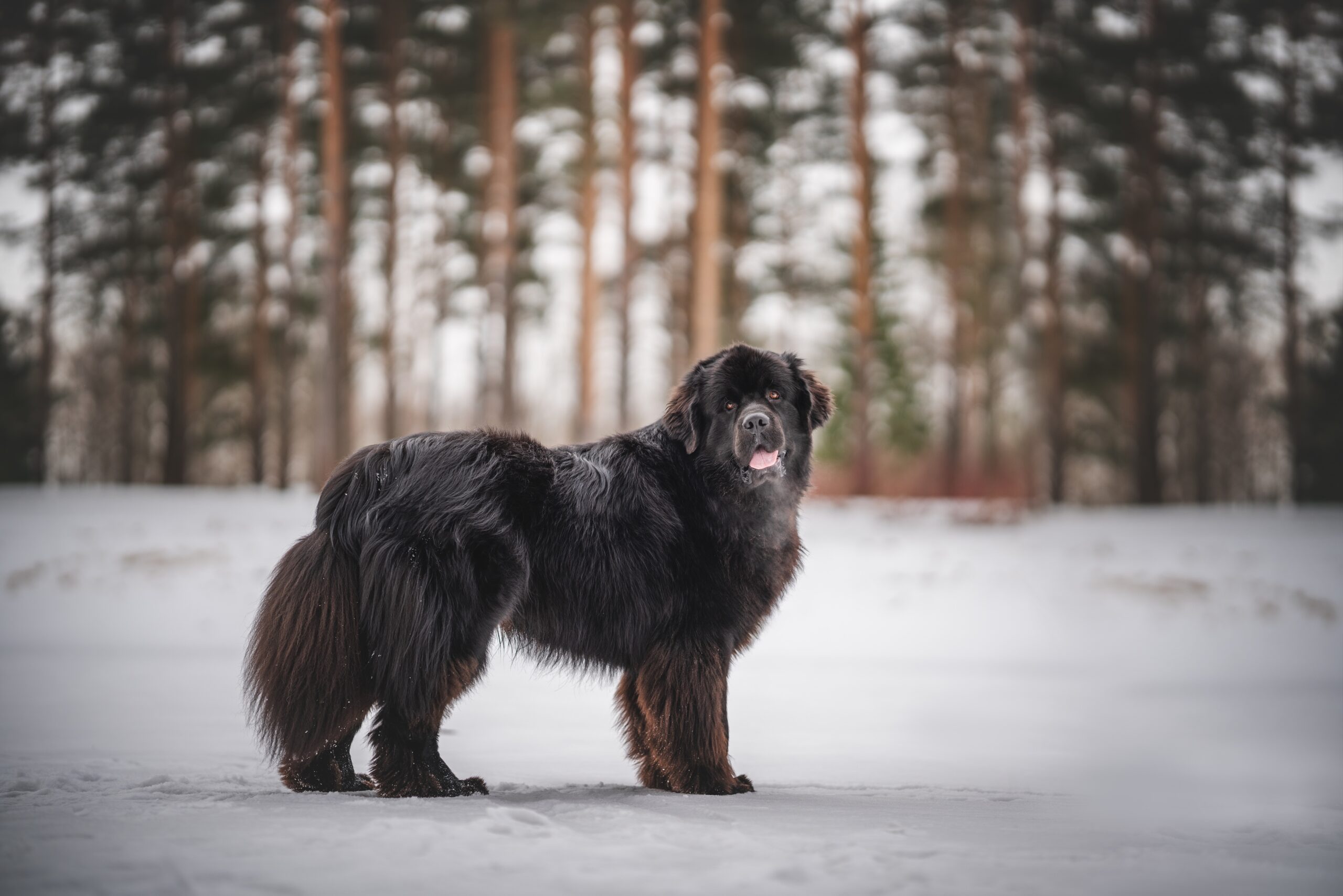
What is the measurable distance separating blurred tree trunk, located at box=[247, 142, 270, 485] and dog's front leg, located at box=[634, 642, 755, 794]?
19405mm

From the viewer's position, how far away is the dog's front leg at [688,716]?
15.4 feet

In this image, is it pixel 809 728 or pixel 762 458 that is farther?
pixel 809 728

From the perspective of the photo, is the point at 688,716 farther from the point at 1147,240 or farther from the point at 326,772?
the point at 1147,240

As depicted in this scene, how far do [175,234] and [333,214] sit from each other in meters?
5.28

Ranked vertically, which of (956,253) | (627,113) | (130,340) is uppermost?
(627,113)

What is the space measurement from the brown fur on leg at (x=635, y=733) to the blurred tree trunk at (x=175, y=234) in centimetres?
1723

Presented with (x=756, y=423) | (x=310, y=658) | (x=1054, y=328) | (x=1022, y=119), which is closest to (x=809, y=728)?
(x=756, y=423)

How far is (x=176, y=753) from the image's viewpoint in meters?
5.16

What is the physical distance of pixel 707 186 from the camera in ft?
47.6

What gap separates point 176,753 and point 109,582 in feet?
21.6

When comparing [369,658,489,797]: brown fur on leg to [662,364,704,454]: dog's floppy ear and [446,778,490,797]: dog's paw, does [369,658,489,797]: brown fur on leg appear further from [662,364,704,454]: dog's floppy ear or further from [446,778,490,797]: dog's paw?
[662,364,704,454]: dog's floppy ear

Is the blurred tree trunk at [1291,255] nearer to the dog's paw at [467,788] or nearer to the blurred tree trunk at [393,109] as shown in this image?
the blurred tree trunk at [393,109]

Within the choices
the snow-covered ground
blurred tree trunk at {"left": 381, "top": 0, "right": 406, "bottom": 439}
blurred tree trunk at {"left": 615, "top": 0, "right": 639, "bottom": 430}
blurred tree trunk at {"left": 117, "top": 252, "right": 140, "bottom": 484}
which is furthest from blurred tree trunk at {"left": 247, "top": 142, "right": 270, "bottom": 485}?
blurred tree trunk at {"left": 615, "top": 0, "right": 639, "bottom": 430}

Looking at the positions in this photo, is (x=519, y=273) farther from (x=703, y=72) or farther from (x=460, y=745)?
(x=460, y=745)
